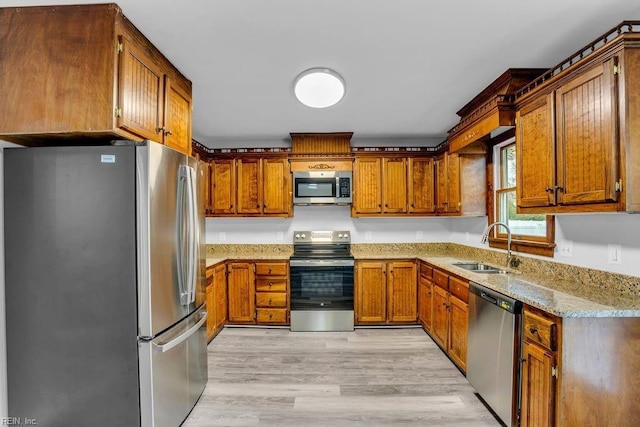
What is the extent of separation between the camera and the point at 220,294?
3.64 metres

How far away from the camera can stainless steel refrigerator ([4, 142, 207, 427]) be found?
168 centimetres

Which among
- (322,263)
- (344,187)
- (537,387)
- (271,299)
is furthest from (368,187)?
(537,387)

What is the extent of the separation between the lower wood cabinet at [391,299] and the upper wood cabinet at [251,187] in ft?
4.83

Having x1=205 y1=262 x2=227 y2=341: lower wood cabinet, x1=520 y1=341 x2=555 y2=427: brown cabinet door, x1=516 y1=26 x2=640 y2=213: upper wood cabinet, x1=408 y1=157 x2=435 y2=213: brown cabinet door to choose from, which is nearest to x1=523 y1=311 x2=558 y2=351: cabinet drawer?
x1=520 y1=341 x2=555 y2=427: brown cabinet door

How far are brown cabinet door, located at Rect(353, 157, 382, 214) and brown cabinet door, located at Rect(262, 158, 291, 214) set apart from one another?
0.92m

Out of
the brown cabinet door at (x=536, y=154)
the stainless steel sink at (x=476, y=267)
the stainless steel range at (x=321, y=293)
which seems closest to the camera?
the brown cabinet door at (x=536, y=154)

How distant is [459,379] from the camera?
264cm

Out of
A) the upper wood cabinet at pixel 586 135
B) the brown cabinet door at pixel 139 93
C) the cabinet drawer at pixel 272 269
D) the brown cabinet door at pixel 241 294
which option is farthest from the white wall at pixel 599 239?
the brown cabinet door at pixel 241 294

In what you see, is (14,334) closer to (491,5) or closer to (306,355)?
(306,355)

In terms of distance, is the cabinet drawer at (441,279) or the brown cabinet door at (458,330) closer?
the brown cabinet door at (458,330)

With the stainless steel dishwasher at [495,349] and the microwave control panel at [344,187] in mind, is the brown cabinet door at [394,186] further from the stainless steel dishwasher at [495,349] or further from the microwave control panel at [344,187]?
the stainless steel dishwasher at [495,349]

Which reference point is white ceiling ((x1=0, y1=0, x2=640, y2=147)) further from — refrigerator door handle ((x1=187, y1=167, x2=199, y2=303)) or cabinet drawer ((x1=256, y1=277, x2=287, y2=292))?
cabinet drawer ((x1=256, y1=277, x2=287, y2=292))

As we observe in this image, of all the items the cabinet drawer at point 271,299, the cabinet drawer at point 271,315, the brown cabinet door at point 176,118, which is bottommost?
the cabinet drawer at point 271,315

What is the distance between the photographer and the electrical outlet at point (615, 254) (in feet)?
6.32
